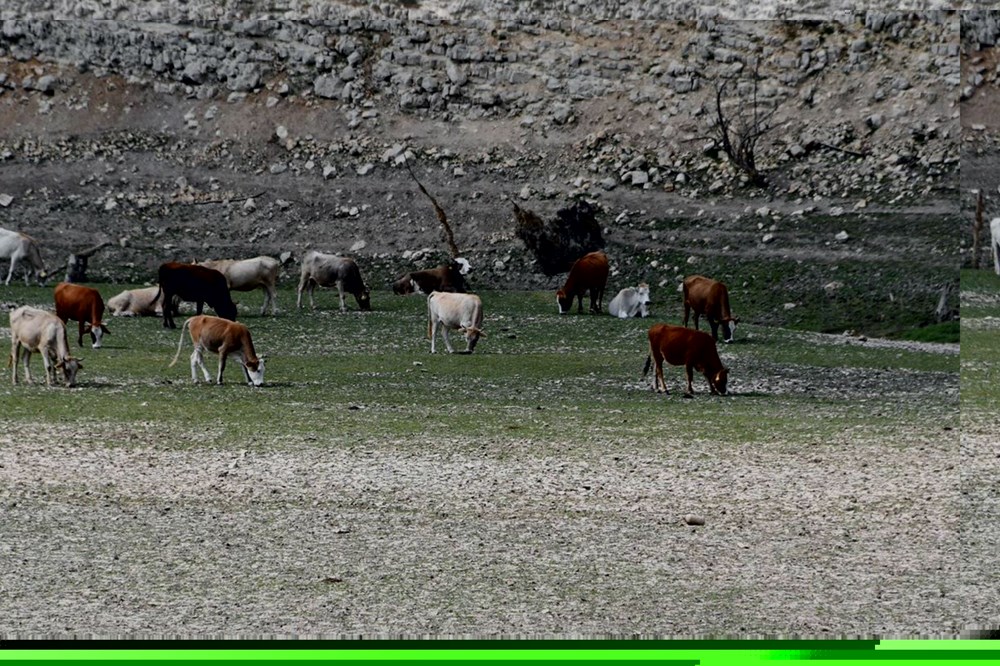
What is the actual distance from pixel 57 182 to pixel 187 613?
8.38 ft

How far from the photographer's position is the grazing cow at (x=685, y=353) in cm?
896

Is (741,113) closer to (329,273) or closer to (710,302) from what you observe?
(710,302)

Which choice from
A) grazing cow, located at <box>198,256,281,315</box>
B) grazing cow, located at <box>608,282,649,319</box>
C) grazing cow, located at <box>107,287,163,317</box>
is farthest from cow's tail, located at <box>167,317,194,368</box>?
grazing cow, located at <box>608,282,649,319</box>

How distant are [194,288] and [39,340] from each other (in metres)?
0.80

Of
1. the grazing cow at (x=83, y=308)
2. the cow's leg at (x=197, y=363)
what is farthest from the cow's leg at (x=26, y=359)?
the cow's leg at (x=197, y=363)

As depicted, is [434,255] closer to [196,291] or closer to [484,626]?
[196,291]

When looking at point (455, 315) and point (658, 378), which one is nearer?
point (455, 315)

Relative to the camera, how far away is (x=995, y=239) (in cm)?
893

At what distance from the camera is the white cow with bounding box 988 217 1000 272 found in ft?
29.2

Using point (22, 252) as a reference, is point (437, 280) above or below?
below

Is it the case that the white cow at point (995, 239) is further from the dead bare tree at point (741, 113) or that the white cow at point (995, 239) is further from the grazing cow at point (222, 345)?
the grazing cow at point (222, 345)

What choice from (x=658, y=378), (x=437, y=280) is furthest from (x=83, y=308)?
(x=658, y=378)

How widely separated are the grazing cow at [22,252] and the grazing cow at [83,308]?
0.13 metres

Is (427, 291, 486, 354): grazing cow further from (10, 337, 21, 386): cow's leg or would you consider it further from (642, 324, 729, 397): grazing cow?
(10, 337, 21, 386): cow's leg
